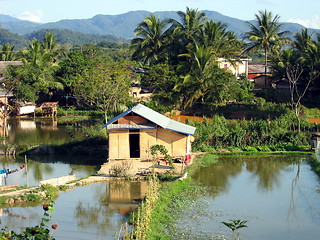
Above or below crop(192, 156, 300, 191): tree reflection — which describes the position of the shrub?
above

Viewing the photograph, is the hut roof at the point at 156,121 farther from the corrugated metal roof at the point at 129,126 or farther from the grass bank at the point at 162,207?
the grass bank at the point at 162,207

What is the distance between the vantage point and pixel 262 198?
1588cm

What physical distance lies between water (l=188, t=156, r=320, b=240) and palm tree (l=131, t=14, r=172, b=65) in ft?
61.6

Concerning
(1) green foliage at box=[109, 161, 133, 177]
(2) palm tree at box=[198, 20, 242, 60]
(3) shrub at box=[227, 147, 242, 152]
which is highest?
(2) palm tree at box=[198, 20, 242, 60]

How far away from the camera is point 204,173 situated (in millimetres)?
18922

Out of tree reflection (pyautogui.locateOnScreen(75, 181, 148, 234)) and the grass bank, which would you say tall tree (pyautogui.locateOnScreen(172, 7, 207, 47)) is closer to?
the grass bank

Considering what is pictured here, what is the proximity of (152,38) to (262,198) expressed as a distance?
24.5 m

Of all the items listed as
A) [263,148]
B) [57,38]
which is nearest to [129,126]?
[263,148]

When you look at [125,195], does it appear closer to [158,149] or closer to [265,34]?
[158,149]

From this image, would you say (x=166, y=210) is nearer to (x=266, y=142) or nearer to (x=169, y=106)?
(x=266, y=142)

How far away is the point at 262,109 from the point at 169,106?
19.7ft

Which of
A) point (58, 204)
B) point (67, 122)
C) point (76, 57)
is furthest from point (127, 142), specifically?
point (76, 57)

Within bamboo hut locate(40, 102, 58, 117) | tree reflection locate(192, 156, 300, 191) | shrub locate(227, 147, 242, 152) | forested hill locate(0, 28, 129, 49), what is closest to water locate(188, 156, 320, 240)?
tree reflection locate(192, 156, 300, 191)

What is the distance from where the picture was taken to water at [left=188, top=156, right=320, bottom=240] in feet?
42.8
